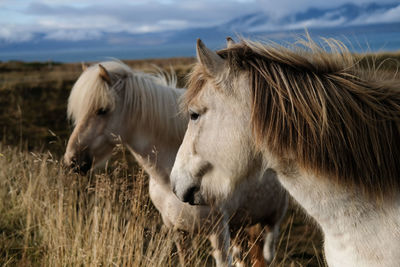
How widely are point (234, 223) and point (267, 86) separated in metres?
2.40

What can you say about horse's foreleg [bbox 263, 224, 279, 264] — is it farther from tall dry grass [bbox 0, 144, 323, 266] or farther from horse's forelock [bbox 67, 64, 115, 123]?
horse's forelock [bbox 67, 64, 115, 123]

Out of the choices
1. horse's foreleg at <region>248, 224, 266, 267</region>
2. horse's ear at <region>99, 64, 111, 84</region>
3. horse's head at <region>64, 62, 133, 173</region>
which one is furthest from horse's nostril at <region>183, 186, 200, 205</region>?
horse's foreleg at <region>248, 224, 266, 267</region>

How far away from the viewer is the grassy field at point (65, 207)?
2.91m

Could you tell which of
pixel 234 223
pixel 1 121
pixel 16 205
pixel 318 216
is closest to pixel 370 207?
pixel 318 216

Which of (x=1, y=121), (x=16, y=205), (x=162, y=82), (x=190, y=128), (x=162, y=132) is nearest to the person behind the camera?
(x=190, y=128)

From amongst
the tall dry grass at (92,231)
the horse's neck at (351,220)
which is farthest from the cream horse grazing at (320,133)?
the tall dry grass at (92,231)

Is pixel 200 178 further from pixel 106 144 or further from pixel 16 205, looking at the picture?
pixel 16 205

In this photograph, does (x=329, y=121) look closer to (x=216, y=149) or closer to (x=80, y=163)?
(x=216, y=149)

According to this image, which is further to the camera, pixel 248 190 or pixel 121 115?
pixel 121 115

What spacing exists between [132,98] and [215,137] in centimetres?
218

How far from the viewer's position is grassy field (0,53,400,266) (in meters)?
2.91

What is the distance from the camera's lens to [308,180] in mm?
1742

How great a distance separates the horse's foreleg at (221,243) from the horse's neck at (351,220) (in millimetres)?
1640

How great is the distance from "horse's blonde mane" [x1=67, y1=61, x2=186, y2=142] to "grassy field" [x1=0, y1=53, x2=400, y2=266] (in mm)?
629
